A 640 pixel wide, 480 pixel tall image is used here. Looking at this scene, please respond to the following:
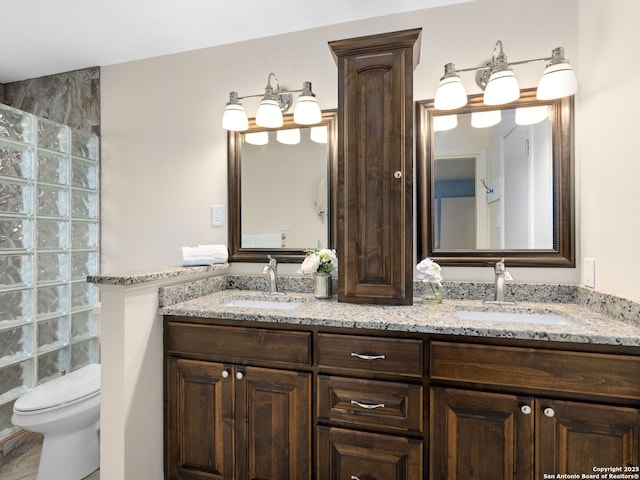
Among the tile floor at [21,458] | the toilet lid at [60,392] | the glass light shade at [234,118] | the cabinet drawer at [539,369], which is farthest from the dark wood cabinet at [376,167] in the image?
the tile floor at [21,458]

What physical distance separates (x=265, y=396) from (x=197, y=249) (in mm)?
868

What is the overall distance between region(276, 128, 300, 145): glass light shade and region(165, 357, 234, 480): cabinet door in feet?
4.00

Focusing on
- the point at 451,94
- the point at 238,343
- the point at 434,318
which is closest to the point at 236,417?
the point at 238,343

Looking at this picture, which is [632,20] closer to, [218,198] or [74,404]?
[218,198]

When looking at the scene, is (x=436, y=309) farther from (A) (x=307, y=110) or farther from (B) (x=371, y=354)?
(A) (x=307, y=110)

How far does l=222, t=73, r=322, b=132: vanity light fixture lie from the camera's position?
1861 millimetres

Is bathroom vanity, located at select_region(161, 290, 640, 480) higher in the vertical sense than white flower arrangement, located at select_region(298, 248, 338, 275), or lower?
lower

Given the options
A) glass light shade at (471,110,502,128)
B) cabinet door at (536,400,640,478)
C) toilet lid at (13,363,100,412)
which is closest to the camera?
cabinet door at (536,400,640,478)

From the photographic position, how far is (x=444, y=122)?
5.82 feet

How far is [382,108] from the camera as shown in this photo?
158 centimetres

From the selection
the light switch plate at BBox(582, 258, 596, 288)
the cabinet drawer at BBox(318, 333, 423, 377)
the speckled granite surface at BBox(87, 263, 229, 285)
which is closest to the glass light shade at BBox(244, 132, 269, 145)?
the speckled granite surface at BBox(87, 263, 229, 285)

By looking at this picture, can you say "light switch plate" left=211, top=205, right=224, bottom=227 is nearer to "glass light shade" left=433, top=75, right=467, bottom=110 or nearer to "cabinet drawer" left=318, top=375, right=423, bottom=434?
"cabinet drawer" left=318, top=375, right=423, bottom=434

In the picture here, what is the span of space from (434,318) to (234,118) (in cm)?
143

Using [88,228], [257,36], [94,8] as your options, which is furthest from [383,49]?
[88,228]
